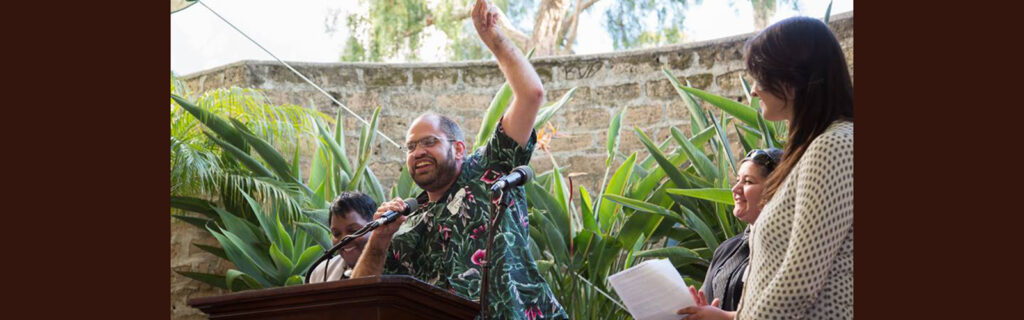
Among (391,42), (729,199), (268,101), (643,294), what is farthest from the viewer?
(391,42)

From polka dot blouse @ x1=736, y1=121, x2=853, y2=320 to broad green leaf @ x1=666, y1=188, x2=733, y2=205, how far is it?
7.21 ft

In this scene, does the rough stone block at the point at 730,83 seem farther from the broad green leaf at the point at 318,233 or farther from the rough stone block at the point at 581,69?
the broad green leaf at the point at 318,233

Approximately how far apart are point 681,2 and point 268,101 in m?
6.80

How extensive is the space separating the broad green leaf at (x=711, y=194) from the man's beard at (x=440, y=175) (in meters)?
1.44

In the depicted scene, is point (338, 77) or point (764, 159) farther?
point (338, 77)

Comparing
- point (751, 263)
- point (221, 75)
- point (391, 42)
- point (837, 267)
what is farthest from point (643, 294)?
point (391, 42)

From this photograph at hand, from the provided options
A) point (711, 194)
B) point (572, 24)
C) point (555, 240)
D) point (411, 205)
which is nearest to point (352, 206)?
point (411, 205)

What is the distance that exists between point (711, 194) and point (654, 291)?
1.89m

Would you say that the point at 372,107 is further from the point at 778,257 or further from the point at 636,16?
the point at 636,16

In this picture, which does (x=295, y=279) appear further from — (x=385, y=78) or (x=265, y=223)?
(x=385, y=78)

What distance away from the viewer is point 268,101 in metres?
6.18

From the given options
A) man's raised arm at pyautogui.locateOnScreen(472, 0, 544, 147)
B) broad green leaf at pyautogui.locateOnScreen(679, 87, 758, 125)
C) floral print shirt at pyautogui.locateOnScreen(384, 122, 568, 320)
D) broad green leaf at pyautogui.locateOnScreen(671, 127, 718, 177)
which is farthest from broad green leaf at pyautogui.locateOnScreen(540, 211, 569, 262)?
man's raised arm at pyautogui.locateOnScreen(472, 0, 544, 147)

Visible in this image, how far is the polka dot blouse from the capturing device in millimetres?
2059

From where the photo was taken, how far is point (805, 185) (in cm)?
209
